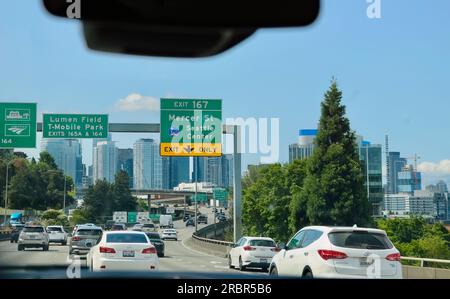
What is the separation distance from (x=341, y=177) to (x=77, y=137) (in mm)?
3001

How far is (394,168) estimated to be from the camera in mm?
5543

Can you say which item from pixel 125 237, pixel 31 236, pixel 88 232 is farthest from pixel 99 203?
pixel 31 236

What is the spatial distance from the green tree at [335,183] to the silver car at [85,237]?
2216mm

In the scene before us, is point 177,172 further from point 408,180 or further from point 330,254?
point 408,180

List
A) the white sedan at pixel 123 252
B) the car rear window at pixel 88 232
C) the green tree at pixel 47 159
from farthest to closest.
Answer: the car rear window at pixel 88 232, the white sedan at pixel 123 252, the green tree at pixel 47 159

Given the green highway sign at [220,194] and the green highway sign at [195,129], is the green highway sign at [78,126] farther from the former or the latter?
the green highway sign at [220,194]

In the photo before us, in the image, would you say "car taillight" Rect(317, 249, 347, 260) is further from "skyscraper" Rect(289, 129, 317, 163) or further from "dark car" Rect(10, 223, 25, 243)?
"dark car" Rect(10, 223, 25, 243)

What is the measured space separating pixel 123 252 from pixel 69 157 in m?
2.18

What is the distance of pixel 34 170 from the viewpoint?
5480 mm

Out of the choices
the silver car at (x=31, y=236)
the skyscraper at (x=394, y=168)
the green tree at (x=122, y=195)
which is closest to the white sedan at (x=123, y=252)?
the green tree at (x=122, y=195)

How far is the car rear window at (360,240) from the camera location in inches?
239

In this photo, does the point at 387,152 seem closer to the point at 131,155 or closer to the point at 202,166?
the point at 202,166
